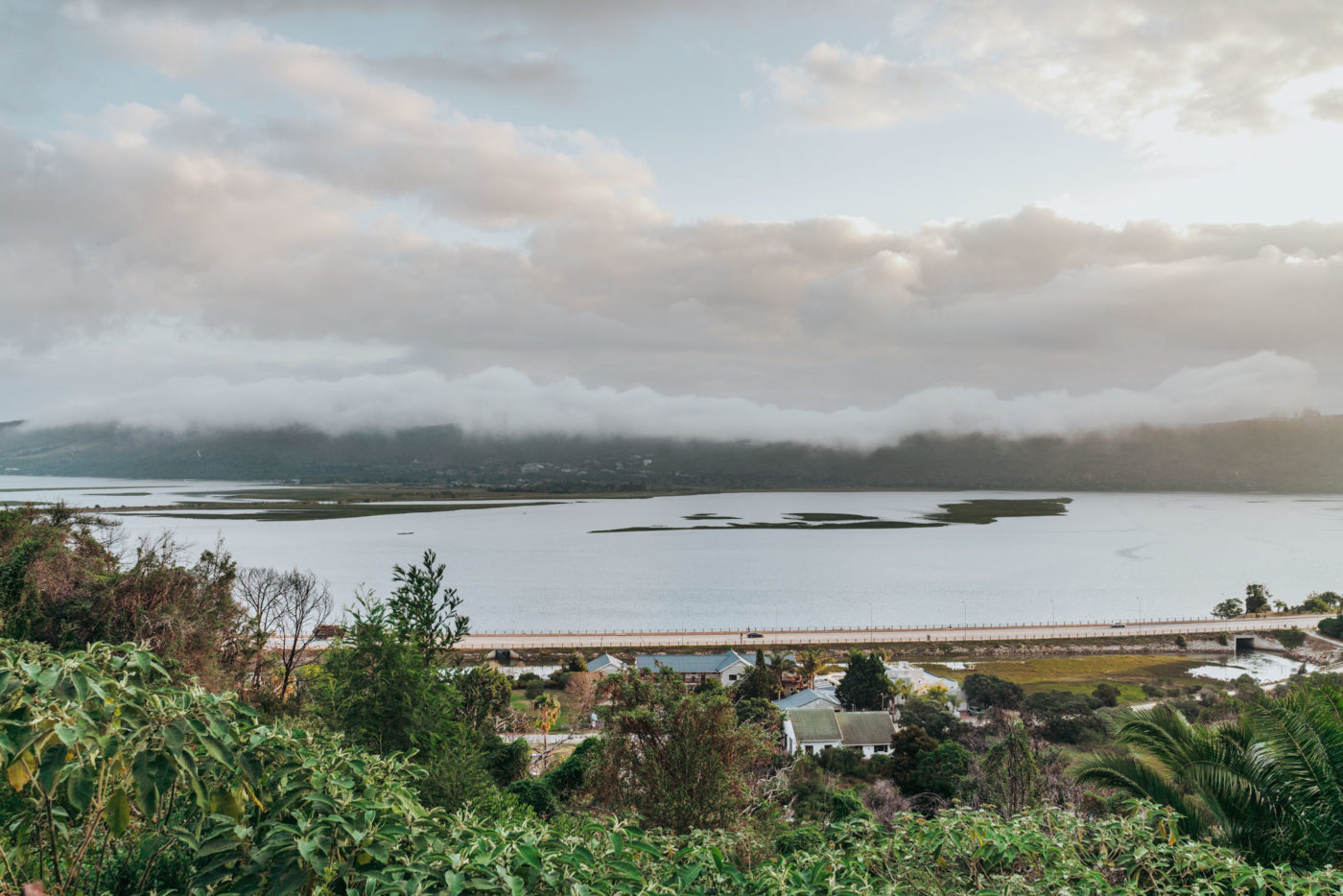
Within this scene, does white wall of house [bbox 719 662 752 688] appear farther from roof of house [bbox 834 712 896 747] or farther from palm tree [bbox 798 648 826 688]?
roof of house [bbox 834 712 896 747]

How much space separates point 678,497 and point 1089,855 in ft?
564

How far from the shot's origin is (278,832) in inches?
84.8

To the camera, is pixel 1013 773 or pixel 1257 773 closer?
pixel 1257 773

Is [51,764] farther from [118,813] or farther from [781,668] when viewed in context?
[781,668]

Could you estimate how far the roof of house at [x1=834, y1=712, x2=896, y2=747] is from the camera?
24.7 metres

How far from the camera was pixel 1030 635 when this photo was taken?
47062 millimetres

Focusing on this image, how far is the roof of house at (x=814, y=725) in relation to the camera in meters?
24.8

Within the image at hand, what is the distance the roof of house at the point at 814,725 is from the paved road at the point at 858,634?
1673 cm

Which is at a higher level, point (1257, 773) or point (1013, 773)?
point (1257, 773)

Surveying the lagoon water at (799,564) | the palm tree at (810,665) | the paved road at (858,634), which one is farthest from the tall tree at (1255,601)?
→ the palm tree at (810,665)

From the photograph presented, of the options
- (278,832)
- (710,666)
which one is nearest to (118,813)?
(278,832)

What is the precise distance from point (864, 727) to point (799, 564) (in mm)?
50329

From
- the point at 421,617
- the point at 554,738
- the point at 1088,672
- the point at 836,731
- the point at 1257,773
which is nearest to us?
the point at 1257,773

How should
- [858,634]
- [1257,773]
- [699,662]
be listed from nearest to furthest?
[1257,773]
[699,662]
[858,634]
